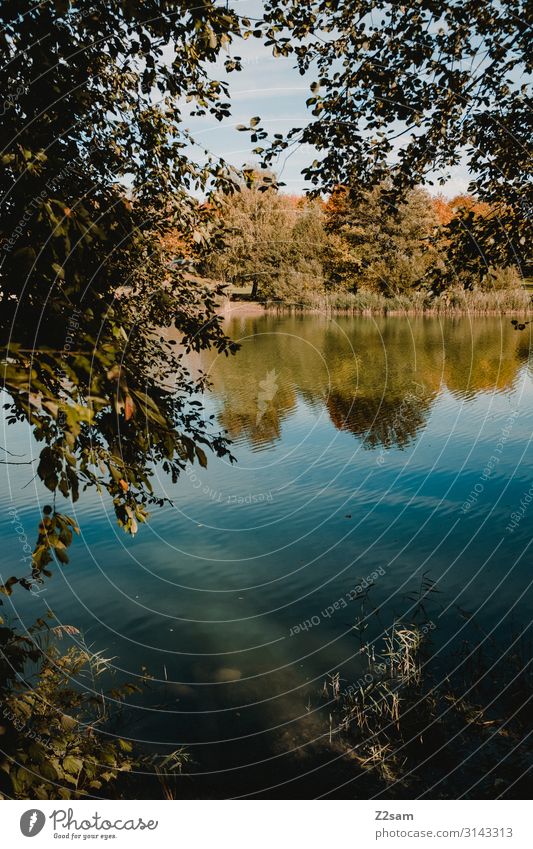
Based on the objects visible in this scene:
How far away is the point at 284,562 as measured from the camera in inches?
500

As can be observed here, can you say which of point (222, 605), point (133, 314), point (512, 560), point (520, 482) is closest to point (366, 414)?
point (520, 482)

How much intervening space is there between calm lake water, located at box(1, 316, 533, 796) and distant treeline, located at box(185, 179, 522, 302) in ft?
20.6

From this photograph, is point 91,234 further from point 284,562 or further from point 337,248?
point 337,248

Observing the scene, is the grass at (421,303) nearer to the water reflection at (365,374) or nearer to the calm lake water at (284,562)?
the water reflection at (365,374)

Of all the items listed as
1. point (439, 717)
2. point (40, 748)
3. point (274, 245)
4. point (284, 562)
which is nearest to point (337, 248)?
point (274, 245)

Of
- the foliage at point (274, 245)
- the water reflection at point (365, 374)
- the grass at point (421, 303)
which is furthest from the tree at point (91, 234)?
the grass at point (421, 303)

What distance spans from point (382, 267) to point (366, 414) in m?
38.2

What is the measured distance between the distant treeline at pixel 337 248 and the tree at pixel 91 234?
1103mm

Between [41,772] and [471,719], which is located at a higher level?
[41,772]

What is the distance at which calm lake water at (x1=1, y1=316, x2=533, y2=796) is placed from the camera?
7973 millimetres

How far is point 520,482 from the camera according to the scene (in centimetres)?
1652

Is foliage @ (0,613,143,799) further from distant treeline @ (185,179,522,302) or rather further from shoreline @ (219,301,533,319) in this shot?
shoreline @ (219,301,533,319)

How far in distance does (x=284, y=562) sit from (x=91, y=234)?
9.96 meters

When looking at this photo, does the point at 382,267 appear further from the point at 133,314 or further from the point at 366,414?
the point at 133,314
